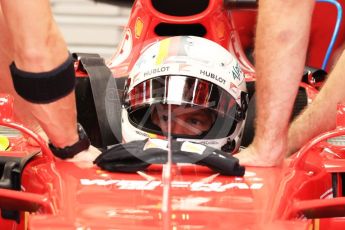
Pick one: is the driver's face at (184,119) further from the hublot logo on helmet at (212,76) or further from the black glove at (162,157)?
the black glove at (162,157)

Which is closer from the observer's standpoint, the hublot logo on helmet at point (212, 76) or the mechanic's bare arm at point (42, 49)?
the mechanic's bare arm at point (42, 49)

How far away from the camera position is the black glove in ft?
5.68

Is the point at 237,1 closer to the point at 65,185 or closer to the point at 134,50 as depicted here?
the point at 134,50

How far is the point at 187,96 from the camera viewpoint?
195 centimetres

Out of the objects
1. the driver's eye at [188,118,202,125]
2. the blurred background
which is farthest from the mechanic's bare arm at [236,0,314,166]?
the blurred background

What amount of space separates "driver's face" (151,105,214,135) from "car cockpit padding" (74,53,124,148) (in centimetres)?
28

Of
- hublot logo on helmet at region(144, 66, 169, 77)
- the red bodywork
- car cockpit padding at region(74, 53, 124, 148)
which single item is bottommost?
car cockpit padding at region(74, 53, 124, 148)

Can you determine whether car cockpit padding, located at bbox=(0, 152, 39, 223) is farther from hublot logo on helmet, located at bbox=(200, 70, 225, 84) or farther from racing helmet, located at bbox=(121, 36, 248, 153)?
hublot logo on helmet, located at bbox=(200, 70, 225, 84)

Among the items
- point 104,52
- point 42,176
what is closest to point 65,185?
point 42,176

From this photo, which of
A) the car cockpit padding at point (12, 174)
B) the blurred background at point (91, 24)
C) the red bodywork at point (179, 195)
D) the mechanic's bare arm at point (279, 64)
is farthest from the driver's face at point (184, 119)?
the blurred background at point (91, 24)

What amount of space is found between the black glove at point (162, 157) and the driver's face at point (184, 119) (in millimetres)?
211

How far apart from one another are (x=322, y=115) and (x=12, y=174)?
78 cm

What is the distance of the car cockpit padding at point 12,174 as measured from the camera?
1.71 meters

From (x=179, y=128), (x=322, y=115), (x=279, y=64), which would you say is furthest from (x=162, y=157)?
(x=322, y=115)
